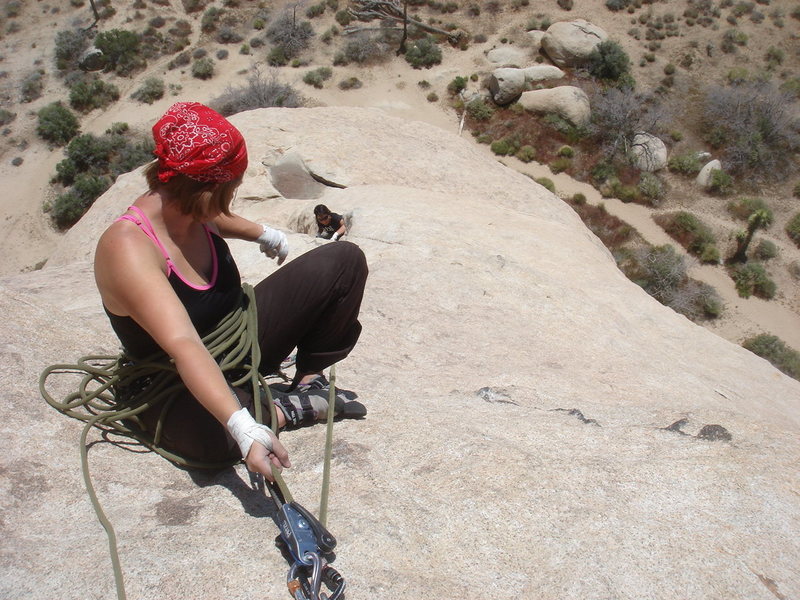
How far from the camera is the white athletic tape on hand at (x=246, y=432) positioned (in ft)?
6.00

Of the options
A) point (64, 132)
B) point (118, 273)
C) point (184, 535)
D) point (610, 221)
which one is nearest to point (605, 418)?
point (184, 535)

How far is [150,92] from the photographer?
82.6 ft

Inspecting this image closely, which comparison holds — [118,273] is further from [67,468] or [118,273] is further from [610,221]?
[610,221]

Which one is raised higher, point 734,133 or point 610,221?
point 734,133

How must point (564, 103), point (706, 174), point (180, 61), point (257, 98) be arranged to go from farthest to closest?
point (180, 61) → point (257, 98) → point (564, 103) → point (706, 174)

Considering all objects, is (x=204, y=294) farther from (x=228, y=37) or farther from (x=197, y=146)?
(x=228, y=37)

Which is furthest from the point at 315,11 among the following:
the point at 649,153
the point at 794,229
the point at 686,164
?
the point at 794,229

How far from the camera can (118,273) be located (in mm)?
1938

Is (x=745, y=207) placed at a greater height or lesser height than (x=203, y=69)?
greater

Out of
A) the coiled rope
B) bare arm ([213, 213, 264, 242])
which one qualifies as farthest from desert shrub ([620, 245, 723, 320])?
the coiled rope

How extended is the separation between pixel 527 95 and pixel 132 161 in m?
16.1

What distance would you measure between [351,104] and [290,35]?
6.35 meters

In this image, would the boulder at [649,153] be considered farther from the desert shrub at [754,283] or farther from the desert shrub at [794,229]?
the desert shrub at [754,283]

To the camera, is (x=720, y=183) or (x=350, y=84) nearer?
(x=720, y=183)
